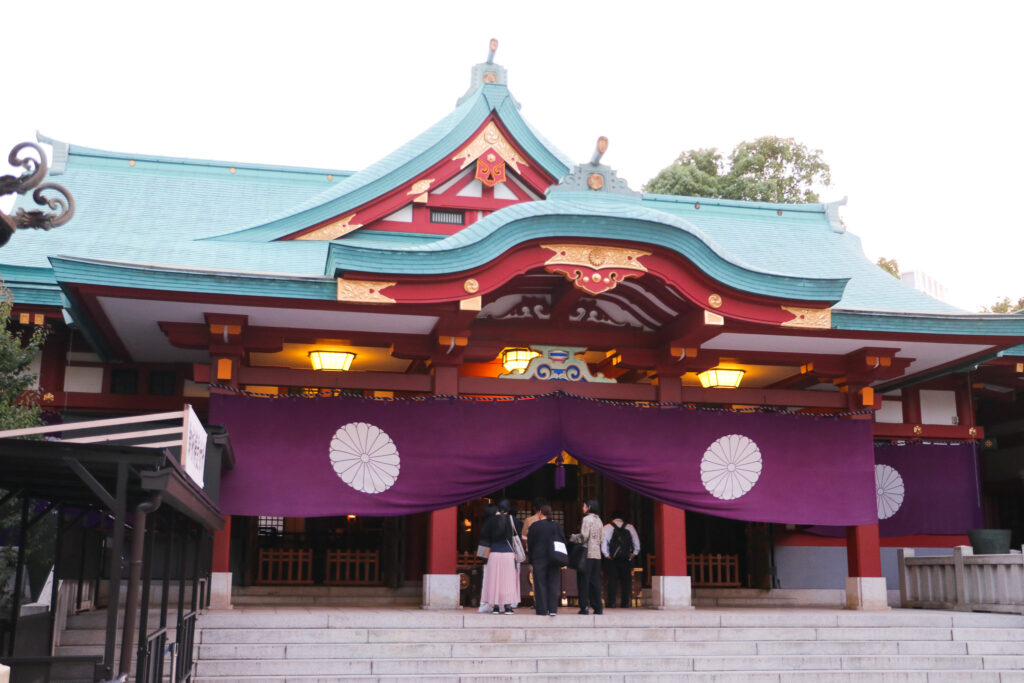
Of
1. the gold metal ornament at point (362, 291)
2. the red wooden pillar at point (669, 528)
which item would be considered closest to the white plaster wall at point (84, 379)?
the gold metal ornament at point (362, 291)

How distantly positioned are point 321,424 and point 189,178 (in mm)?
6849

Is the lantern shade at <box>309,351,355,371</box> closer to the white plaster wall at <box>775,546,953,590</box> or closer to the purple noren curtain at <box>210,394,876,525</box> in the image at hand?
the purple noren curtain at <box>210,394,876,525</box>

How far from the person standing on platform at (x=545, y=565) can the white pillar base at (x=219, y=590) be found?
3.75 metres

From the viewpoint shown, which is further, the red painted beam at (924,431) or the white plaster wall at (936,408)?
the white plaster wall at (936,408)

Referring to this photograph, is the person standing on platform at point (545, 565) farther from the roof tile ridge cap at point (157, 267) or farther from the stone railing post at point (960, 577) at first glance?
the stone railing post at point (960, 577)

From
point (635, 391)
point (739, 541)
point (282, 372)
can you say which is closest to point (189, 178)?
point (282, 372)

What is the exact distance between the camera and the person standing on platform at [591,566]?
12578 millimetres

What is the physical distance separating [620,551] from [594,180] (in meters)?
5.03

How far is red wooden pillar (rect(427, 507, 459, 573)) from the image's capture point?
42.8 ft

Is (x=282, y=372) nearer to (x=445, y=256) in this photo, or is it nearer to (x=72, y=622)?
(x=445, y=256)

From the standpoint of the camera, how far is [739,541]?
17.2 metres

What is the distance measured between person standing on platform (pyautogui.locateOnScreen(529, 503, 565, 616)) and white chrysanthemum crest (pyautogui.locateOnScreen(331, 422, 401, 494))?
207 centimetres

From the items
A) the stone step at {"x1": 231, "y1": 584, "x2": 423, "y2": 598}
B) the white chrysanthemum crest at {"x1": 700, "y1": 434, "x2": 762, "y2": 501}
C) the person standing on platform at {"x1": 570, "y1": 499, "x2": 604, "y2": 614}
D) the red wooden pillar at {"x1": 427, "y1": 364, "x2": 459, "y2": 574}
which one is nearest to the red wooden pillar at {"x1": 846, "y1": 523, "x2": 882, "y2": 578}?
the white chrysanthemum crest at {"x1": 700, "y1": 434, "x2": 762, "y2": 501}

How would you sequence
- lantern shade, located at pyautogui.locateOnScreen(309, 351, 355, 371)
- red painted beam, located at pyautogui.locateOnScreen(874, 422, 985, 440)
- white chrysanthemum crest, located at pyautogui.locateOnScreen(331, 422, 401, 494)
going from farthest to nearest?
red painted beam, located at pyautogui.locateOnScreen(874, 422, 985, 440) < lantern shade, located at pyautogui.locateOnScreen(309, 351, 355, 371) < white chrysanthemum crest, located at pyautogui.locateOnScreen(331, 422, 401, 494)
